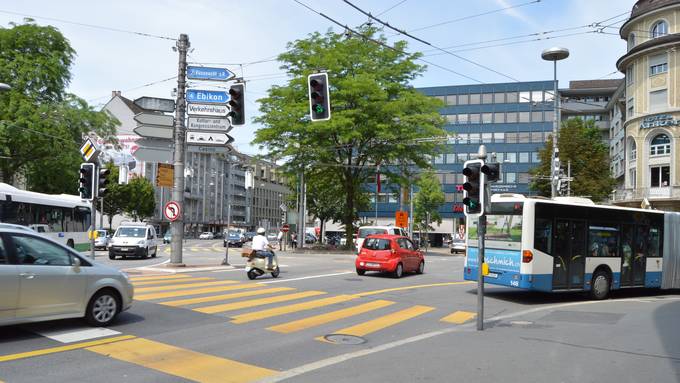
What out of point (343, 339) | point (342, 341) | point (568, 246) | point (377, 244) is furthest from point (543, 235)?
point (342, 341)

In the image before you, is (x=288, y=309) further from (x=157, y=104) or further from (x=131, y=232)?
(x=131, y=232)

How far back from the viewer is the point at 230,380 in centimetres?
635

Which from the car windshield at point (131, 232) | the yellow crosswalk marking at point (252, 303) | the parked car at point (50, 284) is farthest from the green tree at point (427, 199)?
the parked car at point (50, 284)

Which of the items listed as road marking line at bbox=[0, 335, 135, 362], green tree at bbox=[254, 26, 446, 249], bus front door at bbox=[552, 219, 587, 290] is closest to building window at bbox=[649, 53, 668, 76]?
green tree at bbox=[254, 26, 446, 249]

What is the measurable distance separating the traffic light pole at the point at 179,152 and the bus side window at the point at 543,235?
12.5 meters

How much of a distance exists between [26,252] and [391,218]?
85286mm

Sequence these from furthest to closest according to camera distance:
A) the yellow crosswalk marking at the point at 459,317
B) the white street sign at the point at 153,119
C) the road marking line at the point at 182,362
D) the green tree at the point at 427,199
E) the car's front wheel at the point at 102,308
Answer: the green tree at the point at 427,199 → the white street sign at the point at 153,119 → the yellow crosswalk marking at the point at 459,317 → the car's front wheel at the point at 102,308 → the road marking line at the point at 182,362

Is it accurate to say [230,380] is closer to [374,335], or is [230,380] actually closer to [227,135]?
[374,335]

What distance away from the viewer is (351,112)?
120ft

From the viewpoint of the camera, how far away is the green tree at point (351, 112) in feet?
121

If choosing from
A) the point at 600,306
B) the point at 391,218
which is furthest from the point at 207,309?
the point at 391,218

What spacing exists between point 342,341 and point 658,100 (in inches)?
1971

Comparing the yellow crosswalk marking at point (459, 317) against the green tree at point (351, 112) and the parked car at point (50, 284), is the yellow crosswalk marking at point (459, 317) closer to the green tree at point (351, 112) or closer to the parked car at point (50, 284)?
the parked car at point (50, 284)

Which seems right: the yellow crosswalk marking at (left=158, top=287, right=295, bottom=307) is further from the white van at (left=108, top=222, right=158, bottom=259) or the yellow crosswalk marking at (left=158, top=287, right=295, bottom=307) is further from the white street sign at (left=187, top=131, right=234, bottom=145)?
the white van at (left=108, top=222, right=158, bottom=259)
